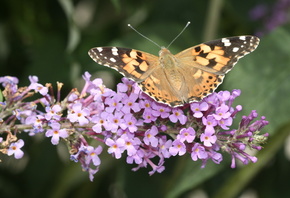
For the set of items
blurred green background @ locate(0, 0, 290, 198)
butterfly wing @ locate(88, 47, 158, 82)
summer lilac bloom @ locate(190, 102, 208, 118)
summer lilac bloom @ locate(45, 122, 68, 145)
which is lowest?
blurred green background @ locate(0, 0, 290, 198)

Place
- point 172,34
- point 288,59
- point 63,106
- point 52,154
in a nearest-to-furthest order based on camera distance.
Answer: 1. point 63,106
2. point 288,59
3. point 172,34
4. point 52,154

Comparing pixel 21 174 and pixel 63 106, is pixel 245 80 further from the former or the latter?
pixel 21 174

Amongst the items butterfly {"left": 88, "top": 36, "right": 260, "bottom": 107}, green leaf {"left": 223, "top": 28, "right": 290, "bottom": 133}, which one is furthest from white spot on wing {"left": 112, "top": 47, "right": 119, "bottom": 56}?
green leaf {"left": 223, "top": 28, "right": 290, "bottom": 133}

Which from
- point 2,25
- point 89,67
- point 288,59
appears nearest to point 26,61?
point 2,25

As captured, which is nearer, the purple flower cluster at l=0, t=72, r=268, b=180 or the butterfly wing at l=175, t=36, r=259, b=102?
the purple flower cluster at l=0, t=72, r=268, b=180

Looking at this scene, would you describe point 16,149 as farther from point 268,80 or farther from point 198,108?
point 268,80

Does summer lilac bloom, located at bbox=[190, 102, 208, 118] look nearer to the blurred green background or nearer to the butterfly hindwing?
the butterfly hindwing

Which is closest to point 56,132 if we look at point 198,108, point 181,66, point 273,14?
point 198,108
